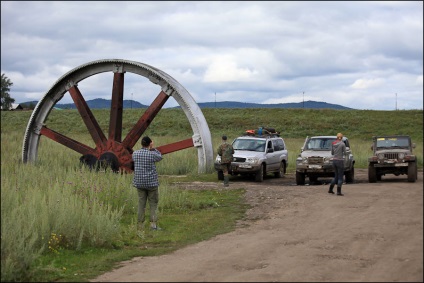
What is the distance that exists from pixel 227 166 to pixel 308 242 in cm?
1118

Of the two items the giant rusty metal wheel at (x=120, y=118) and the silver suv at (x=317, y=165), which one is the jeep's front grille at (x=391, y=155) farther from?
the giant rusty metal wheel at (x=120, y=118)

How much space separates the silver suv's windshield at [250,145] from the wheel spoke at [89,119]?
5.66 metres

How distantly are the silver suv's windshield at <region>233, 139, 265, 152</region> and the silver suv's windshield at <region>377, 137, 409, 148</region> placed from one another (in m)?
A: 4.80

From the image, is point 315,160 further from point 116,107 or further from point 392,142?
point 116,107

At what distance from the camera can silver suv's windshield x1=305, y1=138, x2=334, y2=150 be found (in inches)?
928

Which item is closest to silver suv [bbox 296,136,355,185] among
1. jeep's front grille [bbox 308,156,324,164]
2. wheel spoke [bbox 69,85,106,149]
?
jeep's front grille [bbox 308,156,324,164]

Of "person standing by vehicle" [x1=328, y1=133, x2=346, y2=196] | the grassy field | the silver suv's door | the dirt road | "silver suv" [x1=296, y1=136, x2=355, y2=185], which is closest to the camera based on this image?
the dirt road

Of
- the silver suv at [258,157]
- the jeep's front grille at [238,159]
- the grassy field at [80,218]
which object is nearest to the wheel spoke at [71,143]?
the grassy field at [80,218]

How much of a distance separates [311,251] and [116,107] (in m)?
16.0

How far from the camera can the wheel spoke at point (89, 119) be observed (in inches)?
942

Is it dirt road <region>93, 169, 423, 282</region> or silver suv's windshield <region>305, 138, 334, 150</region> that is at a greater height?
silver suv's windshield <region>305, 138, 334, 150</region>

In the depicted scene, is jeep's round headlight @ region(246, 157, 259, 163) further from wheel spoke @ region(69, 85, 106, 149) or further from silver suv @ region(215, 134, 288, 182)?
wheel spoke @ region(69, 85, 106, 149)

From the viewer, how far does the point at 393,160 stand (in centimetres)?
2202

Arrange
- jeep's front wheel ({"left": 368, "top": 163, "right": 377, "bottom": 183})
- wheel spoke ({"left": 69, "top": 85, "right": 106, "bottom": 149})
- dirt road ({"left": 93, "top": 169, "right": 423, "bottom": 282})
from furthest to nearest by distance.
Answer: wheel spoke ({"left": 69, "top": 85, "right": 106, "bottom": 149}) → jeep's front wheel ({"left": 368, "top": 163, "right": 377, "bottom": 183}) → dirt road ({"left": 93, "top": 169, "right": 423, "bottom": 282})
